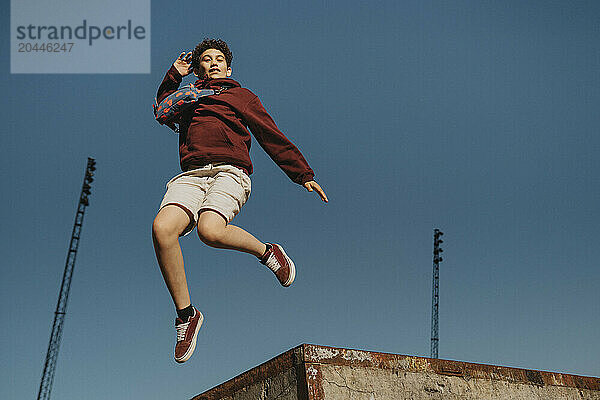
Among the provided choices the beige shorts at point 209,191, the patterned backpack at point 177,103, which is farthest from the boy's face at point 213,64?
the beige shorts at point 209,191

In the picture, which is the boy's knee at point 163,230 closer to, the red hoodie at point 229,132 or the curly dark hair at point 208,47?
the red hoodie at point 229,132

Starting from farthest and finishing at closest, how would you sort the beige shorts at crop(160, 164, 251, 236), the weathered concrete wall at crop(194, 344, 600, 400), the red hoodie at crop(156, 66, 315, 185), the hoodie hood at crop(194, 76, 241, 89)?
1. the hoodie hood at crop(194, 76, 241, 89)
2. the red hoodie at crop(156, 66, 315, 185)
3. the beige shorts at crop(160, 164, 251, 236)
4. the weathered concrete wall at crop(194, 344, 600, 400)

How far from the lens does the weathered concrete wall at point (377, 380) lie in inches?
158

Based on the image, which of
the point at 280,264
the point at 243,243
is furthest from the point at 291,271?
the point at 243,243

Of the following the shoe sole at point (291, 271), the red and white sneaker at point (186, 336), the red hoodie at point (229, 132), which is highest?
the red hoodie at point (229, 132)

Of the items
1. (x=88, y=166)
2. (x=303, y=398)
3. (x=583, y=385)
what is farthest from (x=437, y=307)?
(x=303, y=398)

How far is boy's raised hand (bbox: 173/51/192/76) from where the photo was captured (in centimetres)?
521

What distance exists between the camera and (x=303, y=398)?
3914 mm

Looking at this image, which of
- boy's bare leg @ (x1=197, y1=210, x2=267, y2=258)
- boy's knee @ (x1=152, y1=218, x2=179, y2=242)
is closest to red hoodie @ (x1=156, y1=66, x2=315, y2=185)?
boy's bare leg @ (x1=197, y1=210, x2=267, y2=258)

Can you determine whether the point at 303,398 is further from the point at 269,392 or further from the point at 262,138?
the point at 262,138

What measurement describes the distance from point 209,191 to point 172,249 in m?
0.52

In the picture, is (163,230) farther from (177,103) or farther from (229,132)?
(177,103)

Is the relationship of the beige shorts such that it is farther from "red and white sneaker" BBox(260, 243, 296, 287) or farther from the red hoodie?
"red and white sneaker" BBox(260, 243, 296, 287)

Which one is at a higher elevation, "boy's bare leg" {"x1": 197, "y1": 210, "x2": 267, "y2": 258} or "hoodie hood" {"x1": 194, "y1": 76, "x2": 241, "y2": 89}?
"hoodie hood" {"x1": 194, "y1": 76, "x2": 241, "y2": 89}
